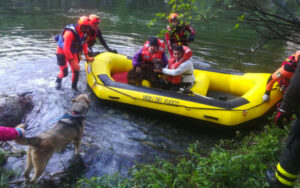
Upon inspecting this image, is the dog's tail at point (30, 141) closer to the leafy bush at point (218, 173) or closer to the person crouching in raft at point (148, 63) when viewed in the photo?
the leafy bush at point (218, 173)

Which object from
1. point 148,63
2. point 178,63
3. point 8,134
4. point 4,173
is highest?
point 178,63

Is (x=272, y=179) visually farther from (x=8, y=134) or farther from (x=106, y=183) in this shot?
(x=8, y=134)

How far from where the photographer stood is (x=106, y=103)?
217 inches

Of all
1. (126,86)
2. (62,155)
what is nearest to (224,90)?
(126,86)

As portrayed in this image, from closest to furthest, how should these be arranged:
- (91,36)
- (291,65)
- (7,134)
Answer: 1. (7,134)
2. (291,65)
3. (91,36)

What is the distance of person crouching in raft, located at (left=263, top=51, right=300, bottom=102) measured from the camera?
407cm

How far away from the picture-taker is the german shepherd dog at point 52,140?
2.85 m

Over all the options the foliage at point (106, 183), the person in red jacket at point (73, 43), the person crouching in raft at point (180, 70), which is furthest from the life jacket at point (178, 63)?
the foliage at point (106, 183)

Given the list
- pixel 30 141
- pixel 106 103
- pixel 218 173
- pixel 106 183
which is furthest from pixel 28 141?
pixel 106 103

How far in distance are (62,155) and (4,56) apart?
6.10 metres

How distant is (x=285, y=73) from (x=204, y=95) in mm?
1742

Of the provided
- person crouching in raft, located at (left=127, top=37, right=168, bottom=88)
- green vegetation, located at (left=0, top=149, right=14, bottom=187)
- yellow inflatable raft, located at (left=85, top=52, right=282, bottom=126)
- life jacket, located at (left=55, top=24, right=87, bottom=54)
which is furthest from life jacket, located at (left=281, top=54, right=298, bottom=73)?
green vegetation, located at (left=0, top=149, right=14, bottom=187)

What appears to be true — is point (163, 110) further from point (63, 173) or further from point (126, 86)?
point (63, 173)

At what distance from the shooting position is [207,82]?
5.73m
